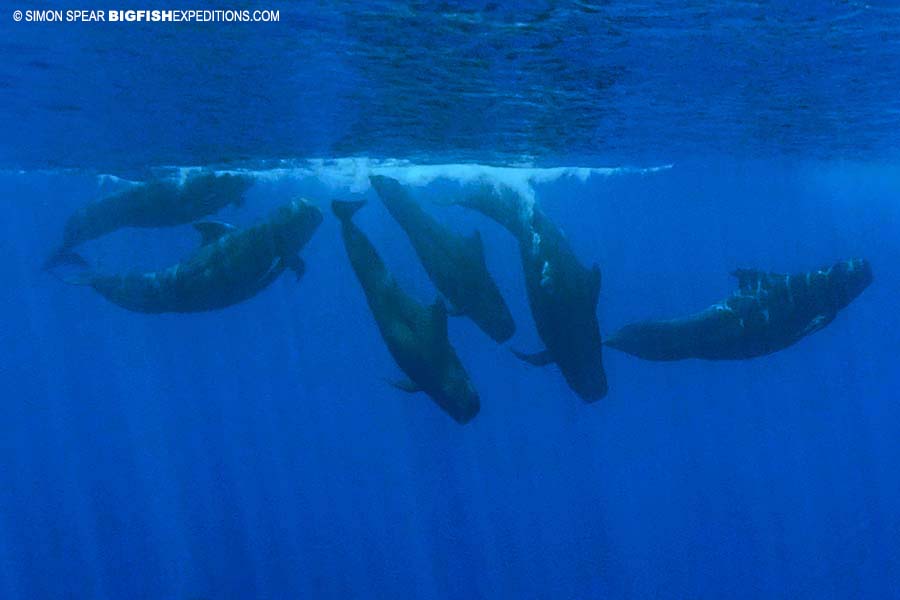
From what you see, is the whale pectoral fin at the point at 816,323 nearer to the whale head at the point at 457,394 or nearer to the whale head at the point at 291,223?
the whale head at the point at 457,394

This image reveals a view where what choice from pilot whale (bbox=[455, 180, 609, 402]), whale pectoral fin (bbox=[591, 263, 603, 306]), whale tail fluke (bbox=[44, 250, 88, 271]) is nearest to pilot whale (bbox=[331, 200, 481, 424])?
pilot whale (bbox=[455, 180, 609, 402])

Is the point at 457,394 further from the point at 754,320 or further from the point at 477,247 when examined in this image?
the point at 754,320

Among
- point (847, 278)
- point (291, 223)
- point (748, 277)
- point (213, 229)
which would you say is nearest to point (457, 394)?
point (291, 223)

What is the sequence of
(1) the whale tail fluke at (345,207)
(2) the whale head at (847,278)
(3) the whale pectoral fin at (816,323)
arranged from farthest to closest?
(2) the whale head at (847,278) < (3) the whale pectoral fin at (816,323) < (1) the whale tail fluke at (345,207)

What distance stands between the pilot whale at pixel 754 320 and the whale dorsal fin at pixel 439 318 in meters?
3.44

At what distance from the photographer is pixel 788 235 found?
208 feet

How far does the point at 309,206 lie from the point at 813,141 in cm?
1747

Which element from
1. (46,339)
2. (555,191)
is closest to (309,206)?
(555,191)

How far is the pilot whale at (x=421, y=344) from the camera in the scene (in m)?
9.70

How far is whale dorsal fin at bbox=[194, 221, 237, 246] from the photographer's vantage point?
38.8 feet

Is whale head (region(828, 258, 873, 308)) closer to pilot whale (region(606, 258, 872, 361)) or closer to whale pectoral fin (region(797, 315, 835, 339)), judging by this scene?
pilot whale (region(606, 258, 872, 361))

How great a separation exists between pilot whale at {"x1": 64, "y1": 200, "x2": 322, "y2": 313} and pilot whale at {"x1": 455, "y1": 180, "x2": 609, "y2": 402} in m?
3.41

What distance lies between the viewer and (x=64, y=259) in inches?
583

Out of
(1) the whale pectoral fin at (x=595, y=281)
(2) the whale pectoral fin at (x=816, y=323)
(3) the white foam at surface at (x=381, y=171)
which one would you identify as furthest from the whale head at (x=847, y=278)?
(3) the white foam at surface at (x=381, y=171)
